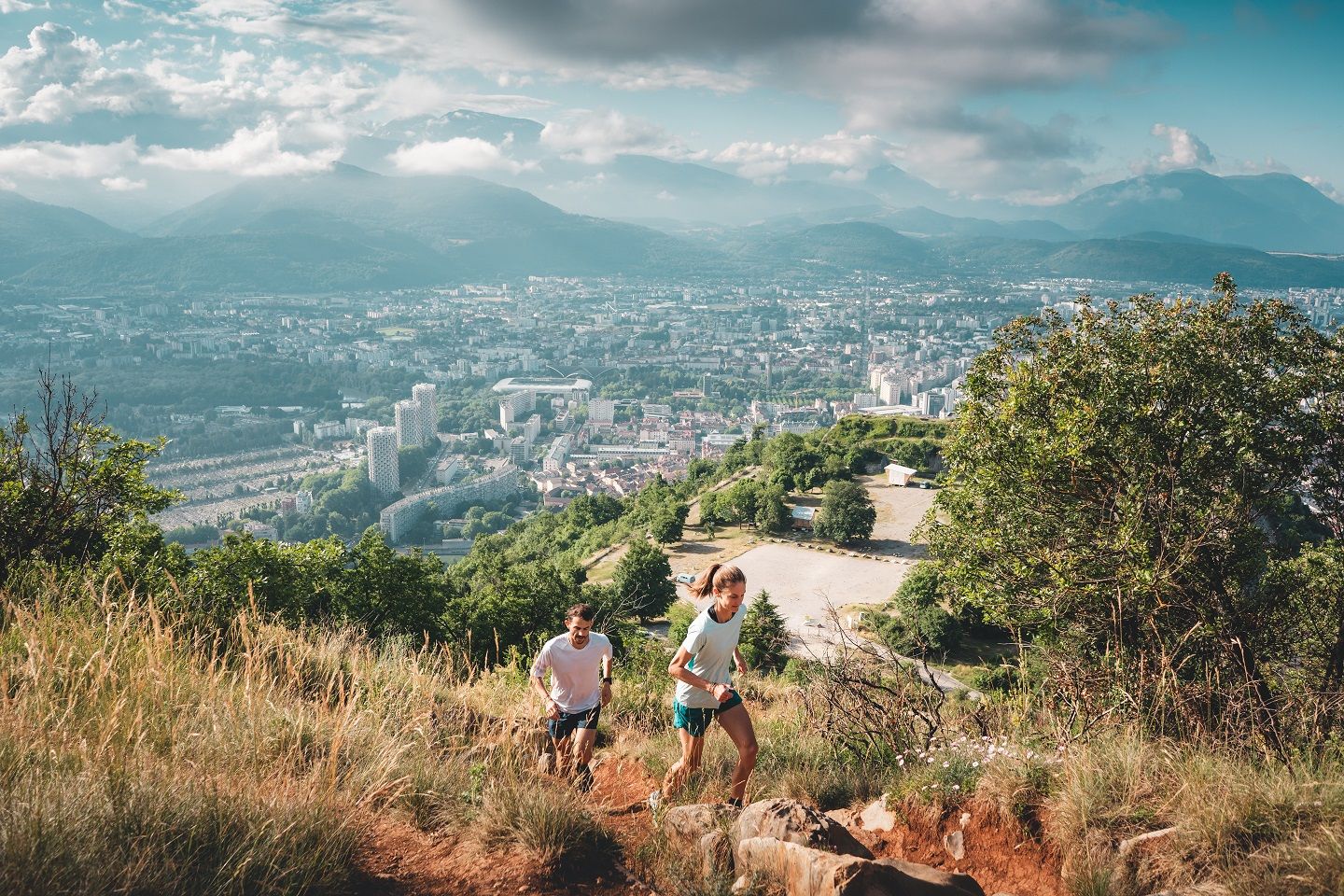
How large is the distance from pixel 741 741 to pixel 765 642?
39.5ft

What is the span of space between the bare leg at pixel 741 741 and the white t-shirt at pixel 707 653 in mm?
71

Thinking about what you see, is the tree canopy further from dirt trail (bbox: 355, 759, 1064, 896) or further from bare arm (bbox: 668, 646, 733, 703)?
bare arm (bbox: 668, 646, 733, 703)

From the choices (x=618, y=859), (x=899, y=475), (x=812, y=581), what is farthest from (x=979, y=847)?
(x=899, y=475)

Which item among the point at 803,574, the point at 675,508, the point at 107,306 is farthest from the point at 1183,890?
the point at 107,306

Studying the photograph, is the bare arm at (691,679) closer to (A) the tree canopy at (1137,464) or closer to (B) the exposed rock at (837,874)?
(B) the exposed rock at (837,874)

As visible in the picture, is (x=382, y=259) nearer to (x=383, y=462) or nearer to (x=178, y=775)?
(x=383, y=462)

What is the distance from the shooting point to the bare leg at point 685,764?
2.97 m

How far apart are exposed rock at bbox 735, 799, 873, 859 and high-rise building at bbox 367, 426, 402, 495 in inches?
2115

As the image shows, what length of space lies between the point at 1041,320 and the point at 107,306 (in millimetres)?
128155

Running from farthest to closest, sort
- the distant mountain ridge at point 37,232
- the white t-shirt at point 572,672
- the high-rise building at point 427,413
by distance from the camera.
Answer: the distant mountain ridge at point 37,232, the high-rise building at point 427,413, the white t-shirt at point 572,672

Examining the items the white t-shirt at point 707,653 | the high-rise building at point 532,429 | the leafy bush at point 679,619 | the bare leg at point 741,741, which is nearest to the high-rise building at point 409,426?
the high-rise building at point 532,429

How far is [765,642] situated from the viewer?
48.1 ft

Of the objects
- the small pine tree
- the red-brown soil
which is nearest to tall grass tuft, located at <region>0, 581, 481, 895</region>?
the red-brown soil

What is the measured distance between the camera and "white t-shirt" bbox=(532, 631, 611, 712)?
3281 mm
